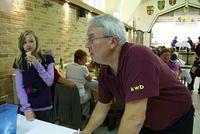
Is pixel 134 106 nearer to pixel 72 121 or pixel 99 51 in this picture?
pixel 99 51

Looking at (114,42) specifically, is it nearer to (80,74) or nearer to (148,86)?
(148,86)

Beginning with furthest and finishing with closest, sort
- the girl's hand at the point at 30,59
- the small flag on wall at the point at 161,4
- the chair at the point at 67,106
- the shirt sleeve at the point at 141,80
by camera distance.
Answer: the small flag on wall at the point at 161,4, the chair at the point at 67,106, the girl's hand at the point at 30,59, the shirt sleeve at the point at 141,80

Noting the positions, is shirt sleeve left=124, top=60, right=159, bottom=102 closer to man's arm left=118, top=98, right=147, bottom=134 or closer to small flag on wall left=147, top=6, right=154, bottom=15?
man's arm left=118, top=98, right=147, bottom=134

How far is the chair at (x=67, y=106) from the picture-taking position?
2.64 metres

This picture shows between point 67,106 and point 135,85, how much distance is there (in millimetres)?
1799

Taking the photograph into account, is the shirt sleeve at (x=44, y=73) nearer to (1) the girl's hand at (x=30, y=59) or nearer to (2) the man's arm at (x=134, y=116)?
(1) the girl's hand at (x=30, y=59)

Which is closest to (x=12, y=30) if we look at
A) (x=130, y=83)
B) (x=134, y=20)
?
(x=130, y=83)

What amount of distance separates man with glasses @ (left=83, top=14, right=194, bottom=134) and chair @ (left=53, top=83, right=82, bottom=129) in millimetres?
1213

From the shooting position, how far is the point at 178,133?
1369mm

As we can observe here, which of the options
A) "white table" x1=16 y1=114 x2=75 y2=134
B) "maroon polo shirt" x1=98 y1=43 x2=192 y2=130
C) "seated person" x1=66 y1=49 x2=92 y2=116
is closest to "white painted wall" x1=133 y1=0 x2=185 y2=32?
"seated person" x1=66 y1=49 x2=92 y2=116

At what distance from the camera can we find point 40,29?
157 inches

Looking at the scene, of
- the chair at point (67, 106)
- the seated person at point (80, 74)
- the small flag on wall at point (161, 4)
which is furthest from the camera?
the small flag on wall at point (161, 4)

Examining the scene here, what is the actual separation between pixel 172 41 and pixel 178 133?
1390cm

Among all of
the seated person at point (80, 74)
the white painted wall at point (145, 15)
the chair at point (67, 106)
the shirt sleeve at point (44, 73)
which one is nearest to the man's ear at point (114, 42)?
the shirt sleeve at point (44, 73)
